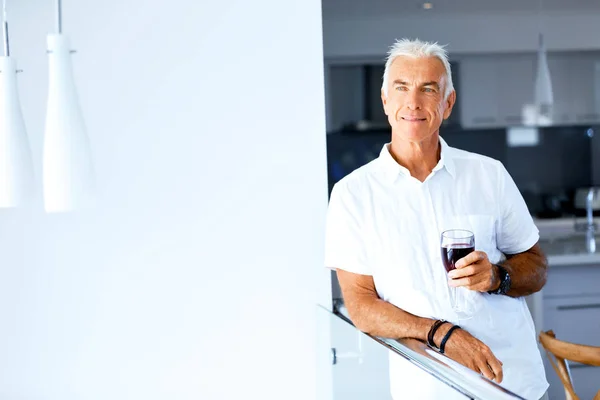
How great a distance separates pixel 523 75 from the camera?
566cm

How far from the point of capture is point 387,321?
1.67m

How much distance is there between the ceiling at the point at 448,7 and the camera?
5.17m

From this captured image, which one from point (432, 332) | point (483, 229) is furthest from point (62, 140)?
point (483, 229)

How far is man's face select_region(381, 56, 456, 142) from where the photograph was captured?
186 centimetres

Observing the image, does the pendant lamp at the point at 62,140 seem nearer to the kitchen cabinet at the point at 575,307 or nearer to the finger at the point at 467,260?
the finger at the point at 467,260

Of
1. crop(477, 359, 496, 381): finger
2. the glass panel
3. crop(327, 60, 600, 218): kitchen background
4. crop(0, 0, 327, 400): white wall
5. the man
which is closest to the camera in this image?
the glass panel

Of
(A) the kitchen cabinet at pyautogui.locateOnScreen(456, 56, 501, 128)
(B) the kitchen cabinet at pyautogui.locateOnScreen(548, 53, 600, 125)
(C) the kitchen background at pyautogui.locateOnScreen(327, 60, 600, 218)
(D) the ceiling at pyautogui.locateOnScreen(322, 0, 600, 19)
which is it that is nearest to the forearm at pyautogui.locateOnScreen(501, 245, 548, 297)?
(D) the ceiling at pyautogui.locateOnScreen(322, 0, 600, 19)

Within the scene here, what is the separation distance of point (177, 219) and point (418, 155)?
2.14 feet

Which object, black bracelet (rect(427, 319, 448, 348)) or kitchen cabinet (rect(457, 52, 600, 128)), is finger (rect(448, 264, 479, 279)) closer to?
black bracelet (rect(427, 319, 448, 348))

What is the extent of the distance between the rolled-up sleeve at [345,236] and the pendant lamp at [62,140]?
2.35 feet

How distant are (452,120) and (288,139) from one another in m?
3.86

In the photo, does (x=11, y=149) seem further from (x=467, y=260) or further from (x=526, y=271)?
(x=526, y=271)

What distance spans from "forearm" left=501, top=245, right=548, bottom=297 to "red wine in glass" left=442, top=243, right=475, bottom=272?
0.98ft

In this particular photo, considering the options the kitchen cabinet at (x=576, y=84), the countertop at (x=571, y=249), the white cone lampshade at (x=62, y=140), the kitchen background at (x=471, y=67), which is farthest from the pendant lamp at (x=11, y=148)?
the kitchen cabinet at (x=576, y=84)
